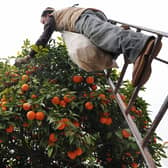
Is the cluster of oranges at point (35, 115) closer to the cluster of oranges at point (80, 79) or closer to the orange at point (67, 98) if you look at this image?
the orange at point (67, 98)

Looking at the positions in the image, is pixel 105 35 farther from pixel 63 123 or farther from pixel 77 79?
pixel 77 79

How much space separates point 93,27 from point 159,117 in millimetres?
588

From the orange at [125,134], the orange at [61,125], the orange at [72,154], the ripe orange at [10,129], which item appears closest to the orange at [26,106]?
the ripe orange at [10,129]

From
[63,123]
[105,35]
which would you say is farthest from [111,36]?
[63,123]

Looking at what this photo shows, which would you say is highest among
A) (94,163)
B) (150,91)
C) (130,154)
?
(130,154)

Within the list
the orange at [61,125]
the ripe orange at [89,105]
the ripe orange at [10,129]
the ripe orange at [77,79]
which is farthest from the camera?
the ripe orange at [77,79]

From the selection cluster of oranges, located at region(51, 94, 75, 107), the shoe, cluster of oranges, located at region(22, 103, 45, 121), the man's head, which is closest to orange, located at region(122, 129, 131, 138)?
cluster of oranges, located at region(51, 94, 75, 107)

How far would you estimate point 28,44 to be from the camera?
251 centimetres

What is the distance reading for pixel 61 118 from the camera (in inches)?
66.4

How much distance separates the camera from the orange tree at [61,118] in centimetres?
171

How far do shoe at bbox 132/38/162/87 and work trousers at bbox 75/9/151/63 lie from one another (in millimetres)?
17

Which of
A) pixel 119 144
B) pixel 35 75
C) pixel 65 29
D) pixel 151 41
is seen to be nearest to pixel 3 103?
pixel 35 75

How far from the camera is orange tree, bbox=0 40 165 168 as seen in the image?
1.71m

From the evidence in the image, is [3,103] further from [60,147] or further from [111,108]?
[111,108]
